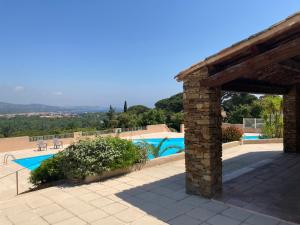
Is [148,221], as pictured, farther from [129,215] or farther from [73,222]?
[73,222]

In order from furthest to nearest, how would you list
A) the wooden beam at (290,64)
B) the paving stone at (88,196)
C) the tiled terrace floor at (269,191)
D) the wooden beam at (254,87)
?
1. the wooden beam at (254,87)
2. the paving stone at (88,196)
3. the wooden beam at (290,64)
4. the tiled terrace floor at (269,191)

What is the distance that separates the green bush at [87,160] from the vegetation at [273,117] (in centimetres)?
1259

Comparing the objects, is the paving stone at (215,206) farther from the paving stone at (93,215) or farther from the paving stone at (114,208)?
the paving stone at (93,215)

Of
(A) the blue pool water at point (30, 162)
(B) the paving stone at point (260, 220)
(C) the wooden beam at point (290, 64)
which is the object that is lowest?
(A) the blue pool water at point (30, 162)

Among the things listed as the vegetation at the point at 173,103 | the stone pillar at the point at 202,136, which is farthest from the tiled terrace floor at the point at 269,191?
the vegetation at the point at 173,103

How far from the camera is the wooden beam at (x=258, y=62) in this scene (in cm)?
497

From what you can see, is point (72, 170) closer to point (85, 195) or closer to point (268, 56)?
point (85, 195)

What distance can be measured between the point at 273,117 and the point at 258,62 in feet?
48.1

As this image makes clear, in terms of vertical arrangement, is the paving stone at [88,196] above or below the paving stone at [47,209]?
above

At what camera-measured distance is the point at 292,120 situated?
12.5 meters

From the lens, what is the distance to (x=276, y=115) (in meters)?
18.1

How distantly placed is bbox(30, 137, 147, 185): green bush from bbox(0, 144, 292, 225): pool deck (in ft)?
1.73

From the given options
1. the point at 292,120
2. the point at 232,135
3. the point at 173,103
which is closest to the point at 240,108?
the point at 232,135

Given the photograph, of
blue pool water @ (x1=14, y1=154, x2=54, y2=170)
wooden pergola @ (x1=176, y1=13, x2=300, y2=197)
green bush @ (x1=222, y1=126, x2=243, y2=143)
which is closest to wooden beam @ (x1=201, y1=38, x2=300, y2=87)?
wooden pergola @ (x1=176, y1=13, x2=300, y2=197)
